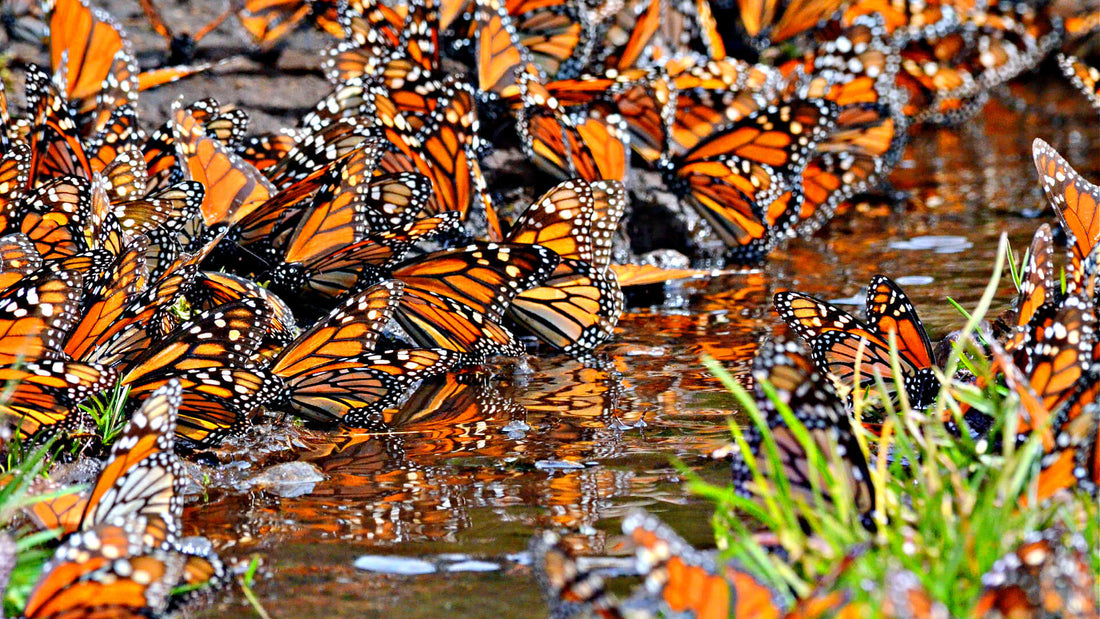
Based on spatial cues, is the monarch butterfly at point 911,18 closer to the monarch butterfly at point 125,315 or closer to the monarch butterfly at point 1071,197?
the monarch butterfly at point 1071,197

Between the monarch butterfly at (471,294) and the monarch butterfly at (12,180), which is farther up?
the monarch butterfly at (12,180)

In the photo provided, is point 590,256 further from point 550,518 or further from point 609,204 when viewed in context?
point 550,518

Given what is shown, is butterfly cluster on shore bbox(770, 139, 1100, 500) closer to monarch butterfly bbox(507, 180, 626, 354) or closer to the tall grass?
the tall grass

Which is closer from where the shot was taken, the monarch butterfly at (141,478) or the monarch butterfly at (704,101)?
the monarch butterfly at (141,478)

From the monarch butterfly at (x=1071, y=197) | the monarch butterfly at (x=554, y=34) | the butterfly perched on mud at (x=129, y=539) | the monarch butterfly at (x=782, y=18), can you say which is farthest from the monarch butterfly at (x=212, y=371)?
the monarch butterfly at (x=782, y=18)

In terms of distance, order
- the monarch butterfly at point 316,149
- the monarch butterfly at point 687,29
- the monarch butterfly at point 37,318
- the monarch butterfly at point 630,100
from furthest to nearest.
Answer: the monarch butterfly at point 687,29 → the monarch butterfly at point 630,100 → the monarch butterfly at point 316,149 → the monarch butterfly at point 37,318

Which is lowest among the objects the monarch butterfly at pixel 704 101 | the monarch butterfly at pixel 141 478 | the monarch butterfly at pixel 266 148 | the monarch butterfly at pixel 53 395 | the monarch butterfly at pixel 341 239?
the monarch butterfly at pixel 141 478
